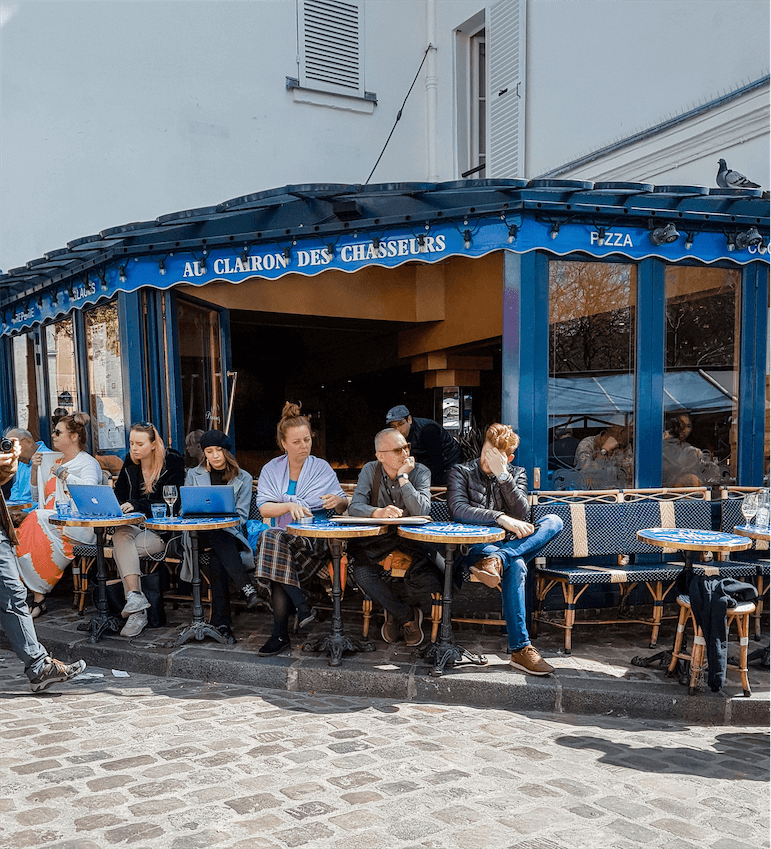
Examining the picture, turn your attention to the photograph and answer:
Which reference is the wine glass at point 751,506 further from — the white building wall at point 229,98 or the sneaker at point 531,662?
the white building wall at point 229,98

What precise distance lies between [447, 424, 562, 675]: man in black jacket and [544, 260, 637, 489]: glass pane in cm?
71

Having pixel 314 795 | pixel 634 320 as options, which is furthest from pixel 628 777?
pixel 634 320

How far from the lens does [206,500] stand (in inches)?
202

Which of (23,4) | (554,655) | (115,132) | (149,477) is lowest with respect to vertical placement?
(554,655)

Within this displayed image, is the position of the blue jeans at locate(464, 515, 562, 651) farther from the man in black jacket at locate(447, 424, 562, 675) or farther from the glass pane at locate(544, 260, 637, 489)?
the glass pane at locate(544, 260, 637, 489)

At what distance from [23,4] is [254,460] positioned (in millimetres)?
7508

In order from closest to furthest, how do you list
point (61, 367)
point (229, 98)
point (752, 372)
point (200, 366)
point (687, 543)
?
point (687, 543) → point (752, 372) → point (200, 366) → point (61, 367) → point (229, 98)

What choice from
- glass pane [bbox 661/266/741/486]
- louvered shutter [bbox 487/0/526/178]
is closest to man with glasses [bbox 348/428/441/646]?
glass pane [bbox 661/266/741/486]

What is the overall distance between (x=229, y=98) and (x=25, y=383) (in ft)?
17.4

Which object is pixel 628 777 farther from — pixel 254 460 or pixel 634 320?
→ pixel 254 460

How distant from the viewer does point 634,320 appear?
235 inches

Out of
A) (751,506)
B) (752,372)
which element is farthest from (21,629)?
(752,372)

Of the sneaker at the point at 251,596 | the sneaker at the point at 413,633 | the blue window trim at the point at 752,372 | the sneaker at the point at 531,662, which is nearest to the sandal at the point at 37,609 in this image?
the sneaker at the point at 251,596

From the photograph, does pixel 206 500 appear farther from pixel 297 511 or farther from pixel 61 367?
pixel 61 367
